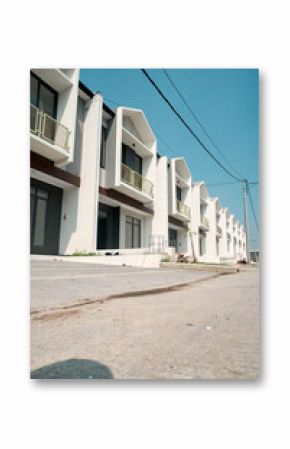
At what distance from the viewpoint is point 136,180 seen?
4793 mm

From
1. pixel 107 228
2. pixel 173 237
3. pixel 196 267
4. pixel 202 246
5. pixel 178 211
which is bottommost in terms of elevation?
pixel 196 267

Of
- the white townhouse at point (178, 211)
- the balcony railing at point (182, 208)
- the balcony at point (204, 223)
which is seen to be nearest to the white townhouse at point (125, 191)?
the white townhouse at point (178, 211)

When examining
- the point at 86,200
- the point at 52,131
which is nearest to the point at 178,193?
the point at 86,200

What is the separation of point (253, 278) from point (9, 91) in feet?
6.08

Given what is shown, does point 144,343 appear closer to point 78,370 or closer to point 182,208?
point 78,370

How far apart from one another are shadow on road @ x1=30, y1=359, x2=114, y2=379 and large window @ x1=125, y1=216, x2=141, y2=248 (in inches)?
140

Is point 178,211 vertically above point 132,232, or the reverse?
point 178,211

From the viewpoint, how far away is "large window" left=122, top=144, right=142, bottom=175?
15.6 feet

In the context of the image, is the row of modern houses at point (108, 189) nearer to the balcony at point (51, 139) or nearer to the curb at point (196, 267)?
the balcony at point (51, 139)

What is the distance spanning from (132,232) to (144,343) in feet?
12.1
